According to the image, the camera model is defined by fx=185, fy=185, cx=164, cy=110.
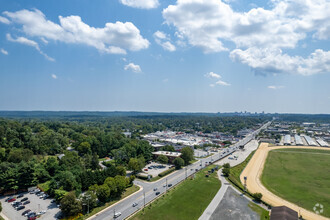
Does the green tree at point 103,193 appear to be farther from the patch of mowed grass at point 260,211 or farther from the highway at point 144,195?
the patch of mowed grass at point 260,211

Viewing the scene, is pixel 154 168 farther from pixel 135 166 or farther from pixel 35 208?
pixel 35 208

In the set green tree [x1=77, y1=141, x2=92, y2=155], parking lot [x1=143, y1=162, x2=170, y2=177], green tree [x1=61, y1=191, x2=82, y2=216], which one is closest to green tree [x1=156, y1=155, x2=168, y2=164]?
parking lot [x1=143, y1=162, x2=170, y2=177]

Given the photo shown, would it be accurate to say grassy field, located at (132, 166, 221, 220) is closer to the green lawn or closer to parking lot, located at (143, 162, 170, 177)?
the green lawn

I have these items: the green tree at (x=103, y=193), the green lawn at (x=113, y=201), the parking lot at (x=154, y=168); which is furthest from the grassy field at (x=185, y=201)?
the parking lot at (x=154, y=168)

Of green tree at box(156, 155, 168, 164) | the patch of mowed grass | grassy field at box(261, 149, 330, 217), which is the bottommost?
the patch of mowed grass

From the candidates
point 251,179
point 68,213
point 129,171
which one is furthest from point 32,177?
point 251,179
